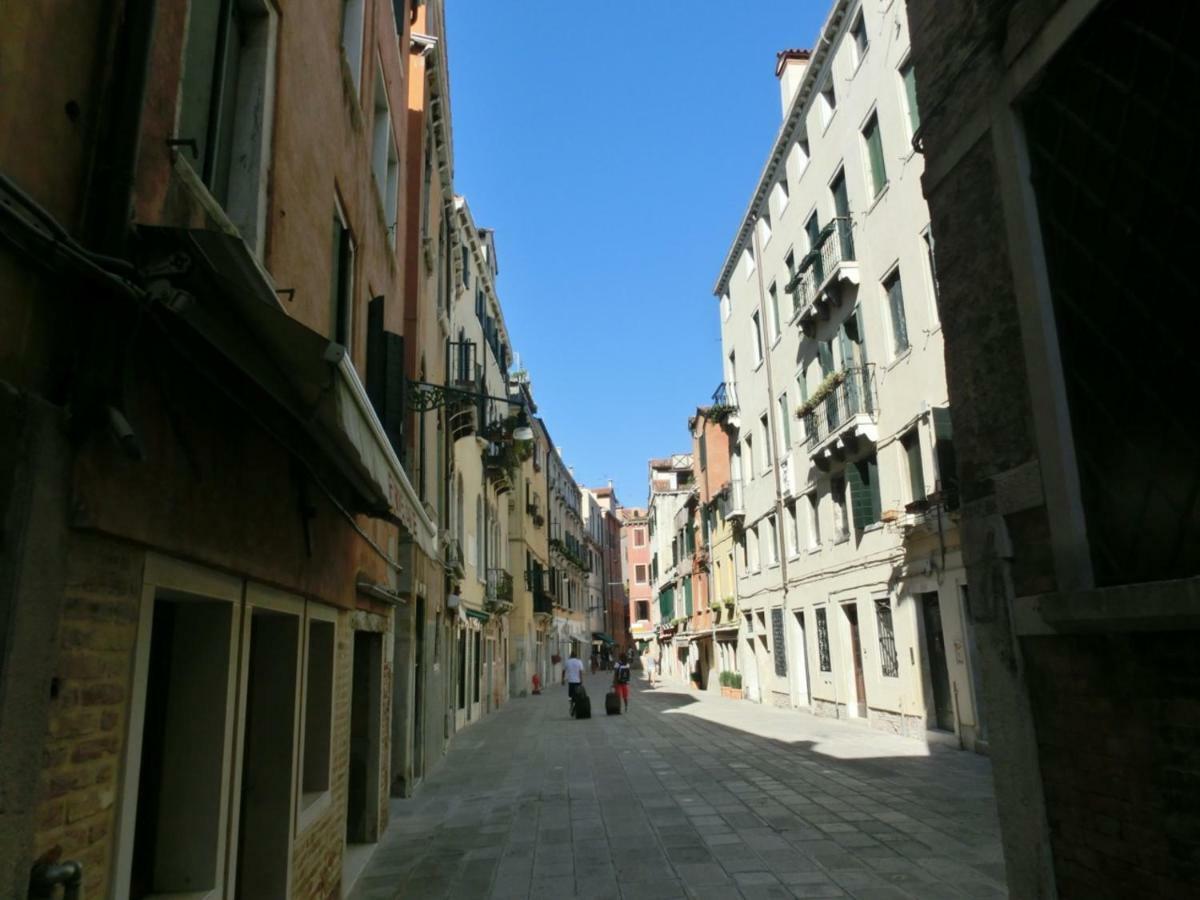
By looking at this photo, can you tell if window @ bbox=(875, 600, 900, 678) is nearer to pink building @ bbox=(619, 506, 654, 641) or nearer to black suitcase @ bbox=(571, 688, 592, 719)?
black suitcase @ bbox=(571, 688, 592, 719)

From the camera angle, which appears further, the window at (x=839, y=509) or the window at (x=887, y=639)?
the window at (x=839, y=509)

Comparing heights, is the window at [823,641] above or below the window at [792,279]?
below

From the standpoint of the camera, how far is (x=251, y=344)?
3006 millimetres

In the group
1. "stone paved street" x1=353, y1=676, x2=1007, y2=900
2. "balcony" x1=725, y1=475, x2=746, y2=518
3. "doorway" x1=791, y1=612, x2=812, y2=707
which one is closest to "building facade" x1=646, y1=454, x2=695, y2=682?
"balcony" x1=725, y1=475, x2=746, y2=518

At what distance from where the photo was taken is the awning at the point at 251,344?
2619 millimetres

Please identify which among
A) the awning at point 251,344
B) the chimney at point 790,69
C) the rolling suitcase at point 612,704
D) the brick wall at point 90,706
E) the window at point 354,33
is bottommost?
the rolling suitcase at point 612,704

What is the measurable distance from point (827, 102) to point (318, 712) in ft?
58.9

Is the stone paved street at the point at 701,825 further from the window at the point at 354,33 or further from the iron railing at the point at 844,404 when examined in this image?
the window at the point at 354,33

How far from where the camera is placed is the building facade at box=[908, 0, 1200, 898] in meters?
3.20

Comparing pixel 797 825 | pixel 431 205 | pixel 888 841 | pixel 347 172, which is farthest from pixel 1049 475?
pixel 431 205

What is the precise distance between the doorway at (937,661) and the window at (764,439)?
10.2m

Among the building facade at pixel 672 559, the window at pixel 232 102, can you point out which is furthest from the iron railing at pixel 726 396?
the window at pixel 232 102

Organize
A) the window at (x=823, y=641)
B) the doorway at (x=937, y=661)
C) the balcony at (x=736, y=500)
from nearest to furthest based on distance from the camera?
the doorway at (x=937, y=661), the window at (x=823, y=641), the balcony at (x=736, y=500)

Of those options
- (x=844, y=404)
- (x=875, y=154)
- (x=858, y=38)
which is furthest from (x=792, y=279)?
(x=858, y=38)
